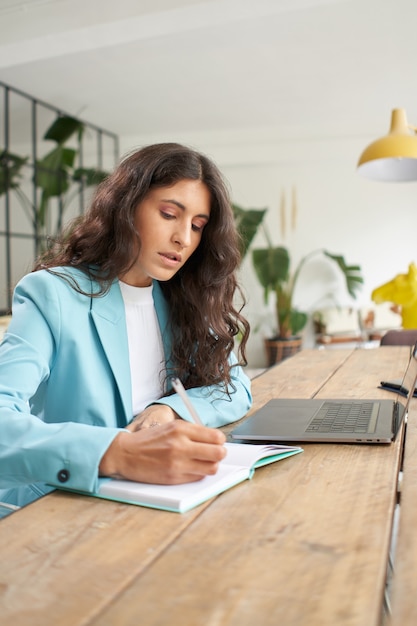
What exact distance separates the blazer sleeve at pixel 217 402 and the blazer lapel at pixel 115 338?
3.3 inches

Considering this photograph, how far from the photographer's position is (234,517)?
820 mm

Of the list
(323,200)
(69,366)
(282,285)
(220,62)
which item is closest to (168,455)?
(69,366)

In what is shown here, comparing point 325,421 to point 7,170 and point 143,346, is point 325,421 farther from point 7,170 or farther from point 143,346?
point 7,170

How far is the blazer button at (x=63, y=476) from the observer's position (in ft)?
3.03

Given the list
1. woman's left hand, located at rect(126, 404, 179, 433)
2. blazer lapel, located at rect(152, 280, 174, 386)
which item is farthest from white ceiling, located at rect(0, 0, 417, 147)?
woman's left hand, located at rect(126, 404, 179, 433)

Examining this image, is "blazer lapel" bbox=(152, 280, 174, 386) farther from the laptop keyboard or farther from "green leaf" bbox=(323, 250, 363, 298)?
"green leaf" bbox=(323, 250, 363, 298)

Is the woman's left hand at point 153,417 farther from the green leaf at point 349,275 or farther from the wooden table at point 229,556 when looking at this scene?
the green leaf at point 349,275

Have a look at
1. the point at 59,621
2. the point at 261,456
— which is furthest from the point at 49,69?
the point at 59,621

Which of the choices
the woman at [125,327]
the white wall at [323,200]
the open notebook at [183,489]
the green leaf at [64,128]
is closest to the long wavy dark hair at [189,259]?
the woman at [125,327]

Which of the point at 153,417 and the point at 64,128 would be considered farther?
the point at 64,128

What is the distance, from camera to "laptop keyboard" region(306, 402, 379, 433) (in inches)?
49.5

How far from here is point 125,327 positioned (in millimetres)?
1420

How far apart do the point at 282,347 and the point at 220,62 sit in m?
3.39

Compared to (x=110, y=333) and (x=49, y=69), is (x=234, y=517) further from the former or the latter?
(x=49, y=69)
